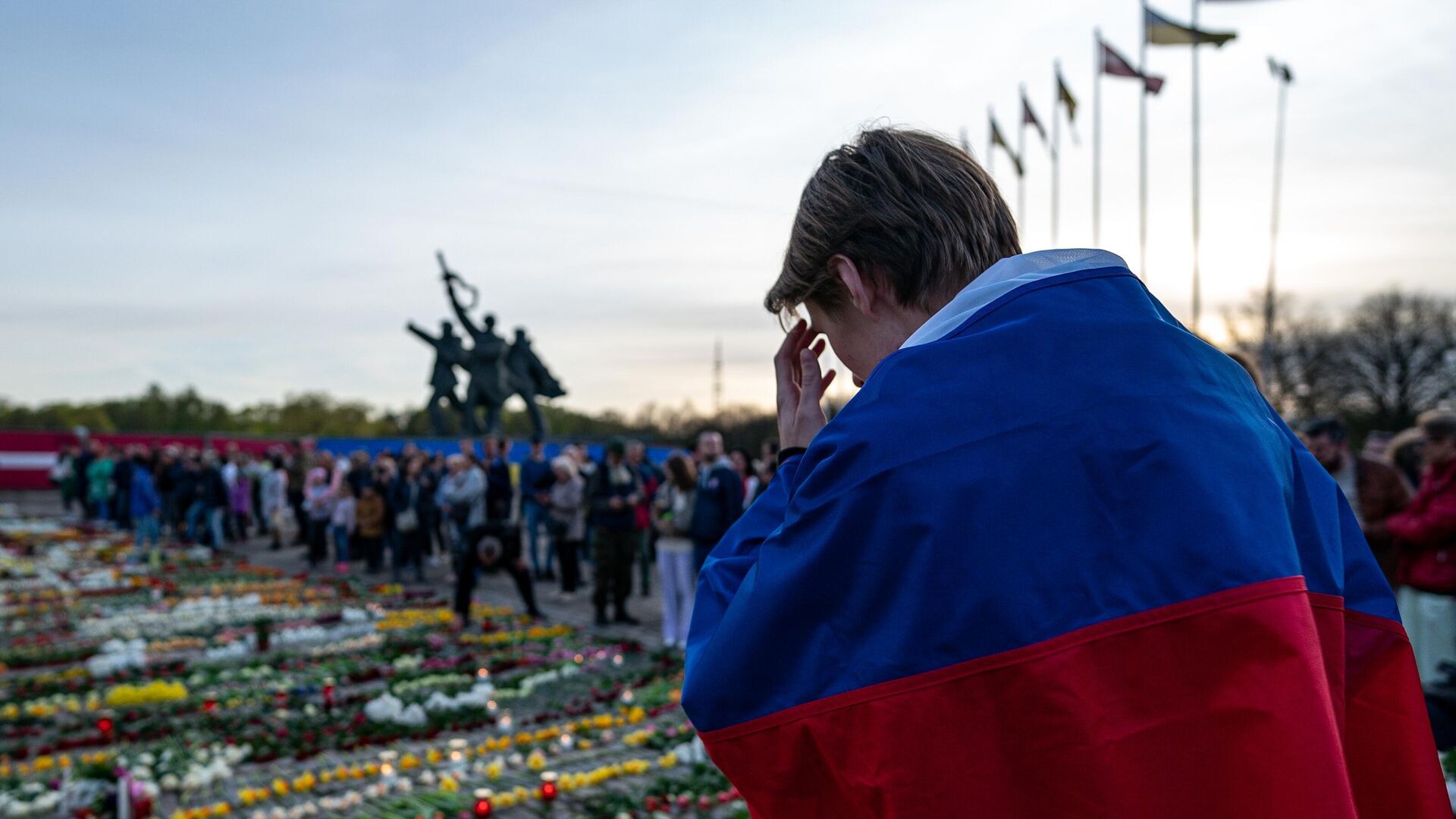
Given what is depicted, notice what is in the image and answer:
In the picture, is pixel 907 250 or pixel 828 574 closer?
pixel 828 574

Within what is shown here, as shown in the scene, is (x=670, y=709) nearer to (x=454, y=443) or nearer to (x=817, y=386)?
(x=817, y=386)

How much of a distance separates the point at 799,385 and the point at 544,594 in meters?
13.3

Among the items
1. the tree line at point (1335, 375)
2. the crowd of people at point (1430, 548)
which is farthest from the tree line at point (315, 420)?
the crowd of people at point (1430, 548)

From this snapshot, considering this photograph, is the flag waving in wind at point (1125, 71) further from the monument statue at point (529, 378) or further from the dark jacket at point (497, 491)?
the dark jacket at point (497, 491)

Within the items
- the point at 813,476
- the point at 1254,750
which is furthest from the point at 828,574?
the point at 1254,750

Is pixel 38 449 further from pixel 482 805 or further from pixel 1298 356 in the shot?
pixel 1298 356

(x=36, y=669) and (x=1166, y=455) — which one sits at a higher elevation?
(x=1166, y=455)

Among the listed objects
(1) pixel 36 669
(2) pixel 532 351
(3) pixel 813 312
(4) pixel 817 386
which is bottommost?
(1) pixel 36 669

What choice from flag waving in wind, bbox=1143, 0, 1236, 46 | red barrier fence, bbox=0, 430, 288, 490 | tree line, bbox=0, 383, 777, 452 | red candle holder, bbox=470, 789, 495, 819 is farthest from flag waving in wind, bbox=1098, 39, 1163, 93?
red barrier fence, bbox=0, 430, 288, 490

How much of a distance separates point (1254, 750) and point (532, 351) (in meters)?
28.0

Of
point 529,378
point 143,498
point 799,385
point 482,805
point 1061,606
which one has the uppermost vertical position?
point 529,378

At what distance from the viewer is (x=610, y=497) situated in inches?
465

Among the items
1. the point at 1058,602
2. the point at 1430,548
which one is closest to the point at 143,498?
the point at 1430,548

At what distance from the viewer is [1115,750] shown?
108cm
